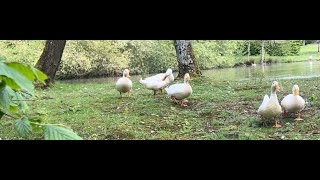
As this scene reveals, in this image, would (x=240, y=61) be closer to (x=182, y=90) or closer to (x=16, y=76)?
(x=182, y=90)

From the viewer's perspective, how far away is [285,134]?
2.84 metres

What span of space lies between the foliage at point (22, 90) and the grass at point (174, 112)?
6.86ft

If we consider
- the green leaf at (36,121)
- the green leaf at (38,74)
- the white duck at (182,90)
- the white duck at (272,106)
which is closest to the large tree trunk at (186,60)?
the white duck at (182,90)

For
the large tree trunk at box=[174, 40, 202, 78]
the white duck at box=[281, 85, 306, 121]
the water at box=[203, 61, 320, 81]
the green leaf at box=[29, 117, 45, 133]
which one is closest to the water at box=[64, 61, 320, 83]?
the water at box=[203, 61, 320, 81]

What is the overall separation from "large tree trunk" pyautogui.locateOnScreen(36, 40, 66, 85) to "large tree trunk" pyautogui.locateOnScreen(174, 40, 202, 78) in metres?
0.92

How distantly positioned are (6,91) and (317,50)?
2759mm

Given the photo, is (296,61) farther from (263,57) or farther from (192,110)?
(192,110)

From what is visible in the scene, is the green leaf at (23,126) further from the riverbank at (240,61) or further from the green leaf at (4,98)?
the riverbank at (240,61)

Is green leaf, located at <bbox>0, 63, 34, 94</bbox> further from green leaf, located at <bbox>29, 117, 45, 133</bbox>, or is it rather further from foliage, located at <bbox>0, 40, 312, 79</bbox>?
foliage, located at <bbox>0, 40, 312, 79</bbox>

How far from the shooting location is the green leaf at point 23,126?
616mm

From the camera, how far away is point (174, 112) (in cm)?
324

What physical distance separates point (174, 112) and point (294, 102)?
87 cm

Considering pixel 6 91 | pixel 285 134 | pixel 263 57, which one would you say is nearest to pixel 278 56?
pixel 263 57

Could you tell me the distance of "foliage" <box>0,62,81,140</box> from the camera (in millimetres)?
475
